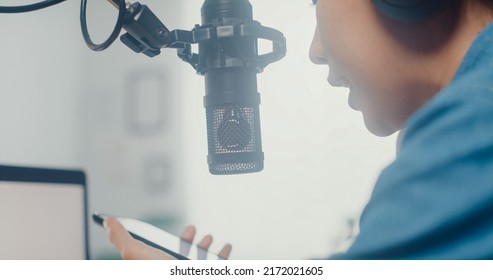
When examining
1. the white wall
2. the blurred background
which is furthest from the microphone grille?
the white wall

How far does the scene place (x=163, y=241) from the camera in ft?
2.60

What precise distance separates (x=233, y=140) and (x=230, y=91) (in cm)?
7

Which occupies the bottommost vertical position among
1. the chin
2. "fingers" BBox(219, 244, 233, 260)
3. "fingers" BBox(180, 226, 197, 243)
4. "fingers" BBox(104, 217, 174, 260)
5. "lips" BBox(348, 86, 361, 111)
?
"fingers" BBox(219, 244, 233, 260)

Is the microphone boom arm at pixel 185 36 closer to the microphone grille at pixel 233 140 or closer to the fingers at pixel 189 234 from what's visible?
the microphone grille at pixel 233 140

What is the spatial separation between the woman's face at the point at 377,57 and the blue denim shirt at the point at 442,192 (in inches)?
7.3

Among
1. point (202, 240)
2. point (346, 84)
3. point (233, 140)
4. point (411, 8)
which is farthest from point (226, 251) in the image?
point (411, 8)

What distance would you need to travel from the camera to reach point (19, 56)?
4.09ft

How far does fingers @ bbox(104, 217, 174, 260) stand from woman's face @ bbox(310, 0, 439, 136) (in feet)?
0.97

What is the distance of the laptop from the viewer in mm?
709

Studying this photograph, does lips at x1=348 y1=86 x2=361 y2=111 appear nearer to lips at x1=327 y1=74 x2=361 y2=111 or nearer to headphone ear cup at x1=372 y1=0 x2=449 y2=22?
lips at x1=327 y1=74 x2=361 y2=111

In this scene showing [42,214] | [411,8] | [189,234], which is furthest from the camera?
[189,234]

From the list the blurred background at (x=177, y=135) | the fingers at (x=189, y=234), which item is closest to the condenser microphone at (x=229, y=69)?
the blurred background at (x=177, y=135)

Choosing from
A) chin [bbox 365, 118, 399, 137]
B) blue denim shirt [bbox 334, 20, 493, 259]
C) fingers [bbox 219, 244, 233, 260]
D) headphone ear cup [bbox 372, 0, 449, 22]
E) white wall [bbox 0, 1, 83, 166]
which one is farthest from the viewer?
white wall [bbox 0, 1, 83, 166]

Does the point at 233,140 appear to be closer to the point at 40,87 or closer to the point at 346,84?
the point at 346,84
